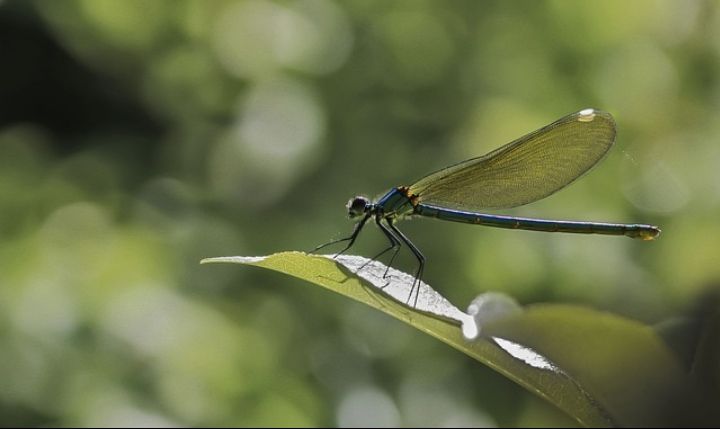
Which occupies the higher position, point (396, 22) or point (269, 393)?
point (396, 22)

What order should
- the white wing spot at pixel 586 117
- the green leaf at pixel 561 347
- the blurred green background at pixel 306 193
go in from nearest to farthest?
the green leaf at pixel 561 347 → the white wing spot at pixel 586 117 → the blurred green background at pixel 306 193

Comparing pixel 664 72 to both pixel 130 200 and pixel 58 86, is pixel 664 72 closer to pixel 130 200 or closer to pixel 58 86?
pixel 130 200

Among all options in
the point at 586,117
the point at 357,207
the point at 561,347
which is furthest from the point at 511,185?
the point at 561,347

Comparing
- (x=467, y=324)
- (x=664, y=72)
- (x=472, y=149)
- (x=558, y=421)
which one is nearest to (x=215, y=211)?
(x=472, y=149)

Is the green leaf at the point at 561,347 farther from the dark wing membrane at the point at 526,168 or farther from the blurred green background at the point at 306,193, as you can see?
the dark wing membrane at the point at 526,168

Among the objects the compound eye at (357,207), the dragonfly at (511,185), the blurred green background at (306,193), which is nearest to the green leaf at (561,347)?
the blurred green background at (306,193)

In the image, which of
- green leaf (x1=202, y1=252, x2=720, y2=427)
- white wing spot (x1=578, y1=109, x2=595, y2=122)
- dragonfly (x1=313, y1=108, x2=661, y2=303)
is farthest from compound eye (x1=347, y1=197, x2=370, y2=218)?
green leaf (x1=202, y1=252, x2=720, y2=427)

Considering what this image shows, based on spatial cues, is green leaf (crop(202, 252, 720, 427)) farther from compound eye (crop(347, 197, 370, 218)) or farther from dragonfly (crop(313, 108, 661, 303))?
compound eye (crop(347, 197, 370, 218))
